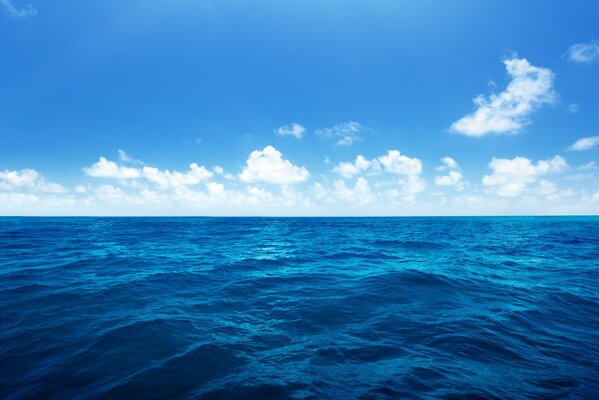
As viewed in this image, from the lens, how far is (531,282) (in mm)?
13406

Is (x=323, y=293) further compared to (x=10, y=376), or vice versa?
(x=323, y=293)

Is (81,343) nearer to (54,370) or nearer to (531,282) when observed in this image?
(54,370)

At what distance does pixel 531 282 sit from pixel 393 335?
11.1 m

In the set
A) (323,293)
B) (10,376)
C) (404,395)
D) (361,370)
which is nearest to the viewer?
(404,395)

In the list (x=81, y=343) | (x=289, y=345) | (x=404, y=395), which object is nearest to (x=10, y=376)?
(x=81, y=343)

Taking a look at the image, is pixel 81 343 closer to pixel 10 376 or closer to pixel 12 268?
pixel 10 376

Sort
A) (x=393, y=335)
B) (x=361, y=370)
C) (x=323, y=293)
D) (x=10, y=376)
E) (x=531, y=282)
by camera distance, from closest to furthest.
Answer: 1. (x=10, y=376)
2. (x=361, y=370)
3. (x=393, y=335)
4. (x=323, y=293)
5. (x=531, y=282)

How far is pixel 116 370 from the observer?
563 centimetres

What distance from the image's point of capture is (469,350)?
6.60m

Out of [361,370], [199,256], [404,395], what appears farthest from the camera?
[199,256]

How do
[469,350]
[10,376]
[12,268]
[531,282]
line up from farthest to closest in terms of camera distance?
[12,268], [531,282], [469,350], [10,376]

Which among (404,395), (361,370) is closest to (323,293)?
(361,370)

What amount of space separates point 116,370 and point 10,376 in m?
1.98

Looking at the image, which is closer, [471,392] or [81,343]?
[471,392]
